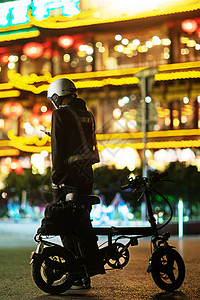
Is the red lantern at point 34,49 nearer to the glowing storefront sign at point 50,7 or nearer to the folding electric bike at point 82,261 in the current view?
the glowing storefront sign at point 50,7

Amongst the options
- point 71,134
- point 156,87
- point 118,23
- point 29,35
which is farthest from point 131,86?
point 71,134

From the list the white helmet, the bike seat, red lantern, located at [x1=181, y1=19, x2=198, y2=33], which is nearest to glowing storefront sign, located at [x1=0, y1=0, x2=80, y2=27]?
red lantern, located at [x1=181, y1=19, x2=198, y2=33]

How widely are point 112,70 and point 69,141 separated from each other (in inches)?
969

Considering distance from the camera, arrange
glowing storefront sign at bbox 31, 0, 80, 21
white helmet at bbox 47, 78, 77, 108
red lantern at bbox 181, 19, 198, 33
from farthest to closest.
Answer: glowing storefront sign at bbox 31, 0, 80, 21 < red lantern at bbox 181, 19, 198, 33 < white helmet at bbox 47, 78, 77, 108

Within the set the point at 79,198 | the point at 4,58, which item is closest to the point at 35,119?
the point at 4,58

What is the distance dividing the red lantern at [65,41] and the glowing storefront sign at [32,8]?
1767 millimetres

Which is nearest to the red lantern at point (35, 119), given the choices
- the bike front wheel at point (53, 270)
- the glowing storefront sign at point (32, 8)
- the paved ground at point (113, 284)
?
the glowing storefront sign at point (32, 8)

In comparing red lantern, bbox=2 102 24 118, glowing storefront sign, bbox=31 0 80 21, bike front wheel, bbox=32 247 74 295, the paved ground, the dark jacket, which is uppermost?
glowing storefront sign, bbox=31 0 80 21

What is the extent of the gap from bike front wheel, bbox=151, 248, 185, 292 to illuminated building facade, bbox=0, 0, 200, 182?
22.9 m

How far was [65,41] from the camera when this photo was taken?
34.0 m

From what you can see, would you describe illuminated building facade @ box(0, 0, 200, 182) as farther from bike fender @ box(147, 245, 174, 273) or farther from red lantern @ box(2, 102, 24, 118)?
bike fender @ box(147, 245, 174, 273)

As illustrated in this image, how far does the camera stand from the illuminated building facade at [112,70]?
1147 inches

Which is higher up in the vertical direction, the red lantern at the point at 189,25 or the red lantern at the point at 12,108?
the red lantern at the point at 189,25

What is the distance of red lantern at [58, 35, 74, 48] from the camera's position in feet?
111
